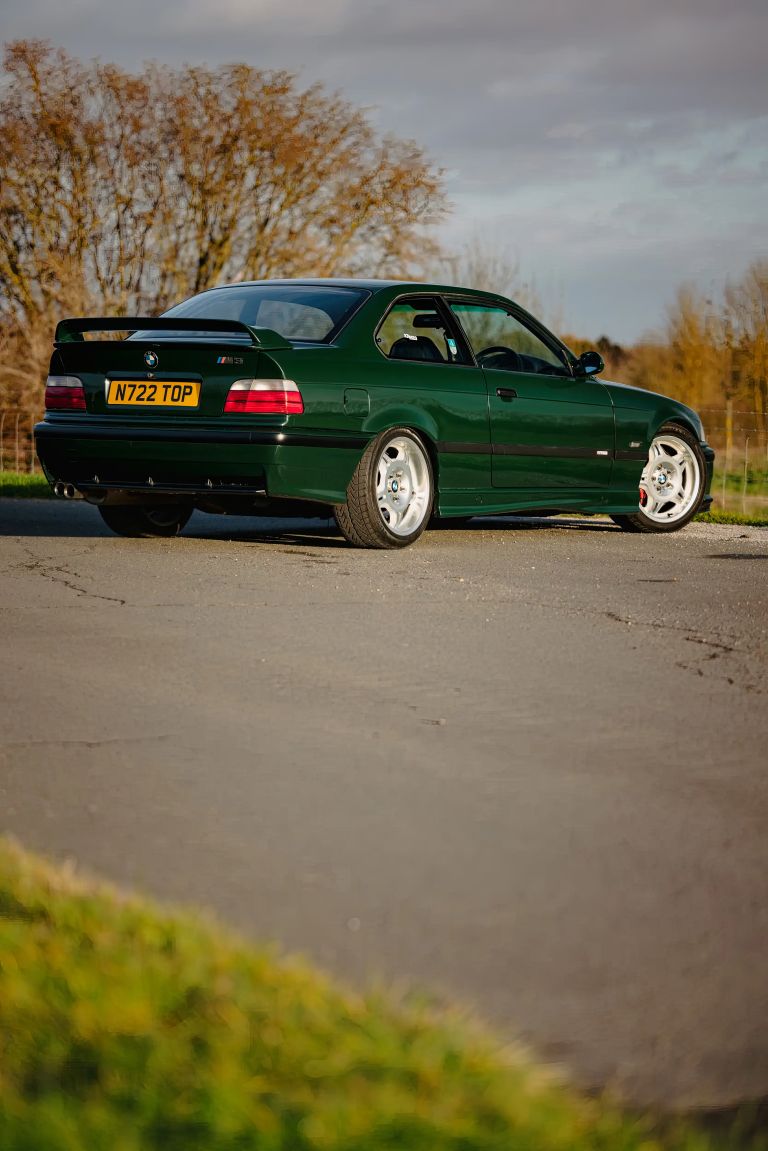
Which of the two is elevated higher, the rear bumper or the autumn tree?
the autumn tree

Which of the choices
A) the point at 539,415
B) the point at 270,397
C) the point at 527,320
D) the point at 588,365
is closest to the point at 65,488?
the point at 270,397

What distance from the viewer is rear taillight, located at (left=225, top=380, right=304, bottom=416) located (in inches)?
366

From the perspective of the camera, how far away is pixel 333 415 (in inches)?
374

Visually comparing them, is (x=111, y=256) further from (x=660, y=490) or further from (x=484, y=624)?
(x=484, y=624)

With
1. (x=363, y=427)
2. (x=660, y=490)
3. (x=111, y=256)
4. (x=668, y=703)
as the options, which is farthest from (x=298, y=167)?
(x=668, y=703)

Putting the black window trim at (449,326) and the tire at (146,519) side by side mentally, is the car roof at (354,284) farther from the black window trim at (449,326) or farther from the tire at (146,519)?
the tire at (146,519)

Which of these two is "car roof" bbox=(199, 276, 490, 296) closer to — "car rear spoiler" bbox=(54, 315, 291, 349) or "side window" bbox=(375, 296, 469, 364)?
"side window" bbox=(375, 296, 469, 364)

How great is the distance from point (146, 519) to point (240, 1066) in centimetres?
872

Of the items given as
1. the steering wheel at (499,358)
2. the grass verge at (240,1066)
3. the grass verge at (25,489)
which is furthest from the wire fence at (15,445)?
the grass verge at (240,1066)

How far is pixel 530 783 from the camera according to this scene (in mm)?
4438

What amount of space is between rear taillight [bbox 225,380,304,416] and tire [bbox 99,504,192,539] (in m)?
1.70

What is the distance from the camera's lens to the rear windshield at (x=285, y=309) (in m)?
9.92

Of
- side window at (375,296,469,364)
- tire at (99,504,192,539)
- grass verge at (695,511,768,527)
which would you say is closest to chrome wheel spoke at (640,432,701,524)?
grass verge at (695,511,768,527)

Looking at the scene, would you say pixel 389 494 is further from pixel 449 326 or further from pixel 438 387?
pixel 449 326
